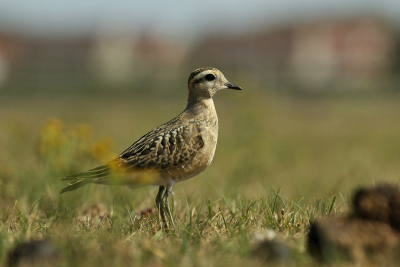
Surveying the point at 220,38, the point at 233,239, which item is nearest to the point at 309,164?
the point at 233,239

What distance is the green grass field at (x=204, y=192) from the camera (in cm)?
306

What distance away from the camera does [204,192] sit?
6766 mm

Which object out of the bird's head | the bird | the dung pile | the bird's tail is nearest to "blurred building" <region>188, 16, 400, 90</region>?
the bird's head

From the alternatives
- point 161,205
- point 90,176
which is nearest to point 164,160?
point 161,205

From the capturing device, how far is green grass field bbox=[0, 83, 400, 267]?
306cm

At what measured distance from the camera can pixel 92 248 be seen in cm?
302

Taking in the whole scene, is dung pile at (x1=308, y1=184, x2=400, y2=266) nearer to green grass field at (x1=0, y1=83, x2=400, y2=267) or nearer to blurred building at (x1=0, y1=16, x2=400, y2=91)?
green grass field at (x1=0, y1=83, x2=400, y2=267)

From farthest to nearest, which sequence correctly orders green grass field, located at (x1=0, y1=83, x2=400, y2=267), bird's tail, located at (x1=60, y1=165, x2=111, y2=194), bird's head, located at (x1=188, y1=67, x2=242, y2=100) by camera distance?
bird's head, located at (x1=188, y1=67, x2=242, y2=100) → bird's tail, located at (x1=60, y1=165, x2=111, y2=194) → green grass field, located at (x1=0, y1=83, x2=400, y2=267)

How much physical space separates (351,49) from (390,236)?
5910 centimetres

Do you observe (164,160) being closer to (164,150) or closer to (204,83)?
(164,150)

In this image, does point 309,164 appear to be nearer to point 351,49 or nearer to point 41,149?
point 41,149

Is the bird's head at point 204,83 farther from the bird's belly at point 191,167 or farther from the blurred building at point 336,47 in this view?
the blurred building at point 336,47

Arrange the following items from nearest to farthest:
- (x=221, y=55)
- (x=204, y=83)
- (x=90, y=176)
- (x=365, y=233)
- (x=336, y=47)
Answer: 1. (x=365, y=233)
2. (x=90, y=176)
3. (x=204, y=83)
4. (x=336, y=47)
5. (x=221, y=55)

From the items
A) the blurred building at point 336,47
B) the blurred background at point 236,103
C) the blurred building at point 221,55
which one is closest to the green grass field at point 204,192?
the blurred background at point 236,103
